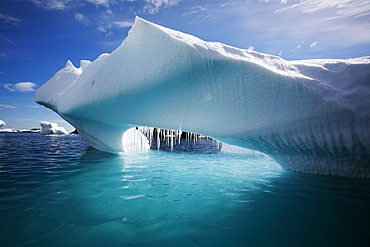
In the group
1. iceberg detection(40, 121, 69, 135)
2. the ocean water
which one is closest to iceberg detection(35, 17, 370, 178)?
the ocean water

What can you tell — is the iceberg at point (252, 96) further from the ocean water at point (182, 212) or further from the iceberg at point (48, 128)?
the iceberg at point (48, 128)

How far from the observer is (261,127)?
3613 millimetres

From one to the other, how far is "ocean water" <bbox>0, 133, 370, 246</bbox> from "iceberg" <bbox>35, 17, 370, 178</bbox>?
838mm

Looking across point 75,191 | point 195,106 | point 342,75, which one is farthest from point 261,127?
point 75,191

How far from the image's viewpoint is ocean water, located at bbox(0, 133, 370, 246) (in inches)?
69.7

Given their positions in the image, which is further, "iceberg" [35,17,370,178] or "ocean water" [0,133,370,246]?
"iceberg" [35,17,370,178]

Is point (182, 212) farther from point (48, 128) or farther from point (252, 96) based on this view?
point (48, 128)

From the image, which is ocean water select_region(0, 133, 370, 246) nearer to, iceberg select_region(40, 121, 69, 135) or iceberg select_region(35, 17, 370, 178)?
iceberg select_region(35, 17, 370, 178)

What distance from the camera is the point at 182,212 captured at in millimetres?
2348

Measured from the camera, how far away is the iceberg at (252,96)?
322 cm

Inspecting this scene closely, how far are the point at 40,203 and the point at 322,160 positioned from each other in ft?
17.4

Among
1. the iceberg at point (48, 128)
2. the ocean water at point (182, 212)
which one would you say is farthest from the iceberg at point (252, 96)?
the iceberg at point (48, 128)

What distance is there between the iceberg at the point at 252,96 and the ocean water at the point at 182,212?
838 mm

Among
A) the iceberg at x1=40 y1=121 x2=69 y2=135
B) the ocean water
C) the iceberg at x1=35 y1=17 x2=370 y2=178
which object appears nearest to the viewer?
the ocean water
